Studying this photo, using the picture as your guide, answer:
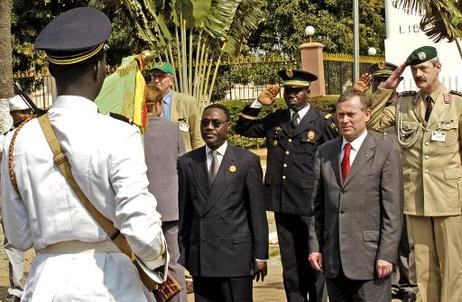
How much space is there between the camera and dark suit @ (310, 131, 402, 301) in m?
6.27

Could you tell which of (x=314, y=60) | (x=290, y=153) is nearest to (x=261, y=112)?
(x=314, y=60)

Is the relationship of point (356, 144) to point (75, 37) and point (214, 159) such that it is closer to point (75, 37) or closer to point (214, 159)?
point (214, 159)

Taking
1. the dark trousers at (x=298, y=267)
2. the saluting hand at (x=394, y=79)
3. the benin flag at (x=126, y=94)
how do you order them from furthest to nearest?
the dark trousers at (x=298, y=267), the saluting hand at (x=394, y=79), the benin flag at (x=126, y=94)

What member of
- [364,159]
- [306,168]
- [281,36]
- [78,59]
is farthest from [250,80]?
[78,59]

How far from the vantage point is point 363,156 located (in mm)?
6430

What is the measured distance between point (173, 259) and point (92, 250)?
14.5 ft

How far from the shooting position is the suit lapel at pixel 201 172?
280 inches

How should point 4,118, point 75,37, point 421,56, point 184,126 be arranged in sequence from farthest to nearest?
1. point 4,118
2. point 184,126
3. point 421,56
4. point 75,37

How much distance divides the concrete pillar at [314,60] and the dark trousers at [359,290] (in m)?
20.9

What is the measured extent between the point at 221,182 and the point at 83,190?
11.2 ft

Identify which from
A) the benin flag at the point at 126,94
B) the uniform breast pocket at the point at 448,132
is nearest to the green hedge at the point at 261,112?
the uniform breast pocket at the point at 448,132

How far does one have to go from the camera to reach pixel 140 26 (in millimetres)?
18625

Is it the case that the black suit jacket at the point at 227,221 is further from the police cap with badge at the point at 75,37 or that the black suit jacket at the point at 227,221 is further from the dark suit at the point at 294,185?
the police cap with badge at the point at 75,37

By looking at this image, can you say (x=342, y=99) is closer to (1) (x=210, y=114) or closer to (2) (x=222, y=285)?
(1) (x=210, y=114)
